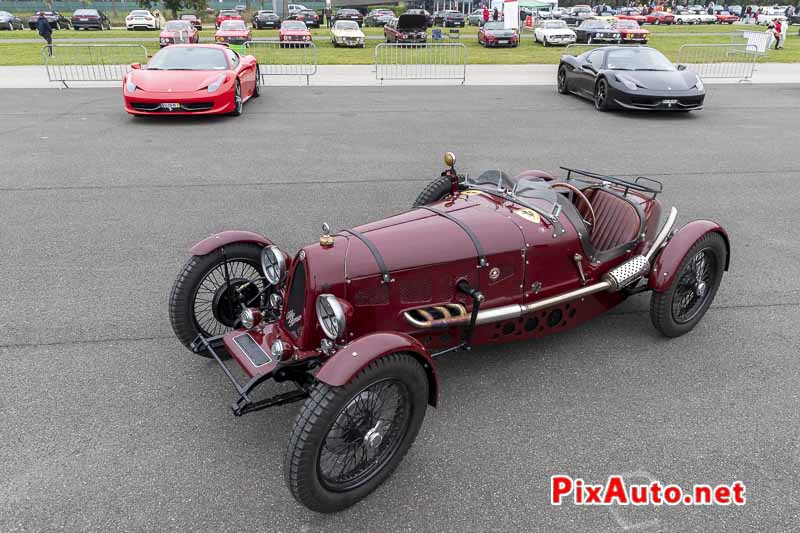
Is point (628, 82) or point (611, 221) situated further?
point (628, 82)

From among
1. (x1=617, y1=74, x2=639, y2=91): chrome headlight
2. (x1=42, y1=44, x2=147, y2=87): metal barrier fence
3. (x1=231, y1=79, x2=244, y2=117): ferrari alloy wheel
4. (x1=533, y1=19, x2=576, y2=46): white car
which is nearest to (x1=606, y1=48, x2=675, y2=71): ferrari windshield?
(x1=617, y1=74, x2=639, y2=91): chrome headlight

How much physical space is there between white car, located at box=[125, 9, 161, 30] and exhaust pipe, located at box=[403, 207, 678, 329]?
4053 cm

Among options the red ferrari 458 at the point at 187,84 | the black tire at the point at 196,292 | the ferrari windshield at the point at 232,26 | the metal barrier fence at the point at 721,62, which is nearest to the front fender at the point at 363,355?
the black tire at the point at 196,292

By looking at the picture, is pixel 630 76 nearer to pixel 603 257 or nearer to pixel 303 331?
pixel 603 257

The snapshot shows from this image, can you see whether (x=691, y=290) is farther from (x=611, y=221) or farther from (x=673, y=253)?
(x=611, y=221)

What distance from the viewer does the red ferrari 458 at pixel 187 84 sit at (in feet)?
36.0

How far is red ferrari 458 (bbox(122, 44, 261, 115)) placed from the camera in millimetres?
10961

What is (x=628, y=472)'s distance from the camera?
321 cm

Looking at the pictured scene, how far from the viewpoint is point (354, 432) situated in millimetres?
2980

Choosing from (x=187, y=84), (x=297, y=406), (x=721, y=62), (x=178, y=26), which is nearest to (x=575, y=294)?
(x=297, y=406)

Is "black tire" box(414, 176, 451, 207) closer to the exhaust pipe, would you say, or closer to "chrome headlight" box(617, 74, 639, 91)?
the exhaust pipe

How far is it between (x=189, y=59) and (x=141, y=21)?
102 ft

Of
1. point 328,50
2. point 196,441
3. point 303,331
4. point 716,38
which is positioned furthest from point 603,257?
point 716,38

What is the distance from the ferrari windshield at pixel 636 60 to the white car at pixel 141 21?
33876 millimetres
